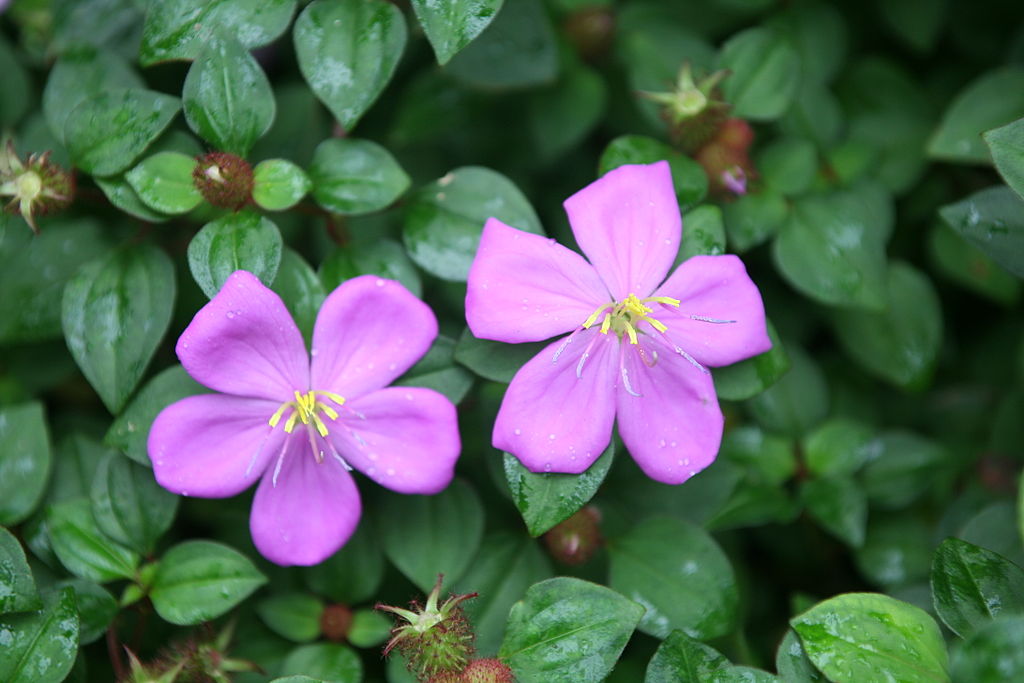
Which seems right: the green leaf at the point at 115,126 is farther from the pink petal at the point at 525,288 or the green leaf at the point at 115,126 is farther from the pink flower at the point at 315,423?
the pink petal at the point at 525,288

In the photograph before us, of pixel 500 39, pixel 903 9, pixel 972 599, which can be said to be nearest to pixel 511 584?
pixel 972 599

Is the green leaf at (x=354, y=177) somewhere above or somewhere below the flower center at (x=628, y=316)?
above

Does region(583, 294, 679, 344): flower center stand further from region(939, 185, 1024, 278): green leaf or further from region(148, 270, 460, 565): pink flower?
region(939, 185, 1024, 278): green leaf

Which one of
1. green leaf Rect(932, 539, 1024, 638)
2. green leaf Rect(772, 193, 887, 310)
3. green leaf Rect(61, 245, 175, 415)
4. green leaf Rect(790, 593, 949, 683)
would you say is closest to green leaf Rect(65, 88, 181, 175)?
green leaf Rect(61, 245, 175, 415)

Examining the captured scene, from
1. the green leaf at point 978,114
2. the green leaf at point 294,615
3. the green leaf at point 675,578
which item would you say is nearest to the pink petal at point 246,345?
the green leaf at point 294,615

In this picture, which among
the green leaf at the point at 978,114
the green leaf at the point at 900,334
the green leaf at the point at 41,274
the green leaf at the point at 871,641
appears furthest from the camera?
the green leaf at the point at 900,334

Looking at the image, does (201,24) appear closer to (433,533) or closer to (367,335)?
(367,335)
